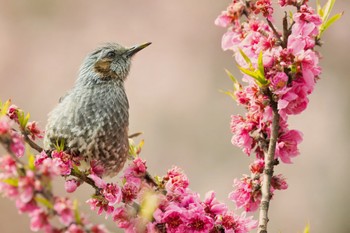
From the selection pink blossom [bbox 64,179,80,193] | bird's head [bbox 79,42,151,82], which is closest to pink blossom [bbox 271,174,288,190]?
pink blossom [bbox 64,179,80,193]

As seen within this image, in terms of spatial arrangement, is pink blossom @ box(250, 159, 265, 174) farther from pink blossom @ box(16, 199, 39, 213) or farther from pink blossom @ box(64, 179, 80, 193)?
pink blossom @ box(16, 199, 39, 213)

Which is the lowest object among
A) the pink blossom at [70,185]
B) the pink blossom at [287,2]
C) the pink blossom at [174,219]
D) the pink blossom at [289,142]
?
the pink blossom at [174,219]

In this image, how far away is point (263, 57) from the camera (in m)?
2.29

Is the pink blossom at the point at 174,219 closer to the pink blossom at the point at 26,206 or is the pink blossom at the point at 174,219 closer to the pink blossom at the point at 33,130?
the pink blossom at the point at 33,130

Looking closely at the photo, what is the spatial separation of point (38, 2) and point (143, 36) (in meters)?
1.76

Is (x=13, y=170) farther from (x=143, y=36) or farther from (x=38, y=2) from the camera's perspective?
(x=38, y=2)

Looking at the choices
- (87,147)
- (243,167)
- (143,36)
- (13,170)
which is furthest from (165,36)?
(13,170)

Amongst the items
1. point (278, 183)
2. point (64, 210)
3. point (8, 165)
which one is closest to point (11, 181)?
point (8, 165)

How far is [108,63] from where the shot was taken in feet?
13.5

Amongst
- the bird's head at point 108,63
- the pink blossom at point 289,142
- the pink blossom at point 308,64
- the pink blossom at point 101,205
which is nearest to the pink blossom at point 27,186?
the pink blossom at point 101,205

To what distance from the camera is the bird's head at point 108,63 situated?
4020 mm

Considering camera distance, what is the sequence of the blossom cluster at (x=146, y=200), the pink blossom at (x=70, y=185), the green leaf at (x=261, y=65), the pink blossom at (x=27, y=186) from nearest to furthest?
the pink blossom at (x=27, y=186)
the green leaf at (x=261, y=65)
the blossom cluster at (x=146, y=200)
the pink blossom at (x=70, y=185)

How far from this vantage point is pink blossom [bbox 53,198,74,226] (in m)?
1.66

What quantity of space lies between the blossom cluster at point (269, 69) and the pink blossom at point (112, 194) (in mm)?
442
